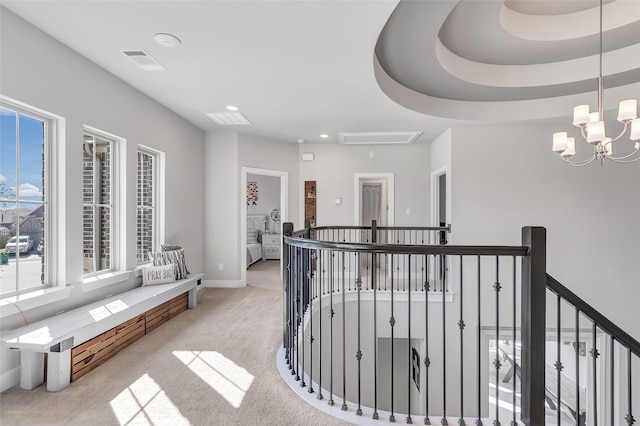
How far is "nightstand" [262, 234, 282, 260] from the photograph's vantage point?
26.8ft

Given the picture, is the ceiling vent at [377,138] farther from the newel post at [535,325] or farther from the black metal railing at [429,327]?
the newel post at [535,325]

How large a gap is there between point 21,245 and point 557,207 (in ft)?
19.9

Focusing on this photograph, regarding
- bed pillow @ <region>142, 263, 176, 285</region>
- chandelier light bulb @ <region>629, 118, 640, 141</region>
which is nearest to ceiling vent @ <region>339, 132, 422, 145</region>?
chandelier light bulb @ <region>629, 118, 640, 141</region>

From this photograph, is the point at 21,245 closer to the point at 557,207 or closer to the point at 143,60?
the point at 143,60

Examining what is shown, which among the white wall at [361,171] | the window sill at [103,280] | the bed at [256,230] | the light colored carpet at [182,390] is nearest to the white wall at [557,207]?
the white wall at [361,171]

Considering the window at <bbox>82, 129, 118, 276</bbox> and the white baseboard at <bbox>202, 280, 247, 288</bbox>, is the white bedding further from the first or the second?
the window at <bbox>82, 129, 118, 276</bbox>

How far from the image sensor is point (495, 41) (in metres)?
3.05

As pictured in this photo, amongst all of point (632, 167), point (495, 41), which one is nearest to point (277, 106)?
point (495, 41)

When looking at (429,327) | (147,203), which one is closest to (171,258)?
(147,203)

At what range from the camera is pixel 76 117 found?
2744 mm

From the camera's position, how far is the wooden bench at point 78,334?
2.13 meters

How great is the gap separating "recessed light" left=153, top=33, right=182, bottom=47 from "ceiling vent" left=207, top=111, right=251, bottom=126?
170cm

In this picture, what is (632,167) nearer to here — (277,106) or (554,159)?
(554,159)

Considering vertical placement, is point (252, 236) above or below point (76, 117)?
below
